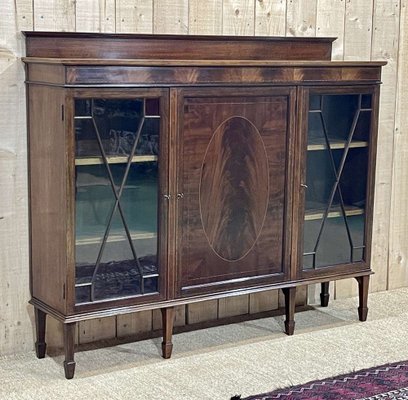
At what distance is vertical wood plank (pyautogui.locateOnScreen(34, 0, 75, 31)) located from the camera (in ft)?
10.9

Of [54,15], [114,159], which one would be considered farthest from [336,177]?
[54,15]

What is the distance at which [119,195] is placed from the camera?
3227mm

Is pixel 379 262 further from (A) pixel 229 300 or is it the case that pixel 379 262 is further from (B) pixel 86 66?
(B) pixel 86 66

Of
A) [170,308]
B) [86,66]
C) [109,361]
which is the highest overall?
[86,66]

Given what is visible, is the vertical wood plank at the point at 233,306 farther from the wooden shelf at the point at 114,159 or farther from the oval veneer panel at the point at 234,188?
the wooden shelf at the point at 114,159

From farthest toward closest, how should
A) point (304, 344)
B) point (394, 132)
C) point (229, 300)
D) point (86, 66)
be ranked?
point (394, 132) → point (229, 300) → point (304, 344) → point (86, 66)

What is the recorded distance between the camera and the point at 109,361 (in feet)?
11.2

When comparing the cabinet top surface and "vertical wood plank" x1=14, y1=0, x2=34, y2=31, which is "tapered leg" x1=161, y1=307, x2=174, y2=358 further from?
"vertical wood plank" x1=14, y1=0, x2=34, y2=31

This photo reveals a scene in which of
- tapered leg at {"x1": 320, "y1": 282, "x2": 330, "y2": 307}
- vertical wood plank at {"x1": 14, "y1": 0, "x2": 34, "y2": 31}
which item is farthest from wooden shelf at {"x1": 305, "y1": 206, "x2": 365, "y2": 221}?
vertical wood plank at {"x1": 14, "y1": 0, "x2": 34, "y2": 31}

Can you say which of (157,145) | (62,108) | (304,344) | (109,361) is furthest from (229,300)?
(62,108)

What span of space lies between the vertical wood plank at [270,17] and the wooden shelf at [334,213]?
0.81m

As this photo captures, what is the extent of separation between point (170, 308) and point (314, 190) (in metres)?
0.81

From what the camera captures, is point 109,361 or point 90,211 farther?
point 109,361

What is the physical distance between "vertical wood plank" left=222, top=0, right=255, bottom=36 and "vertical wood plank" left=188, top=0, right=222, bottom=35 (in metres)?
0.03
